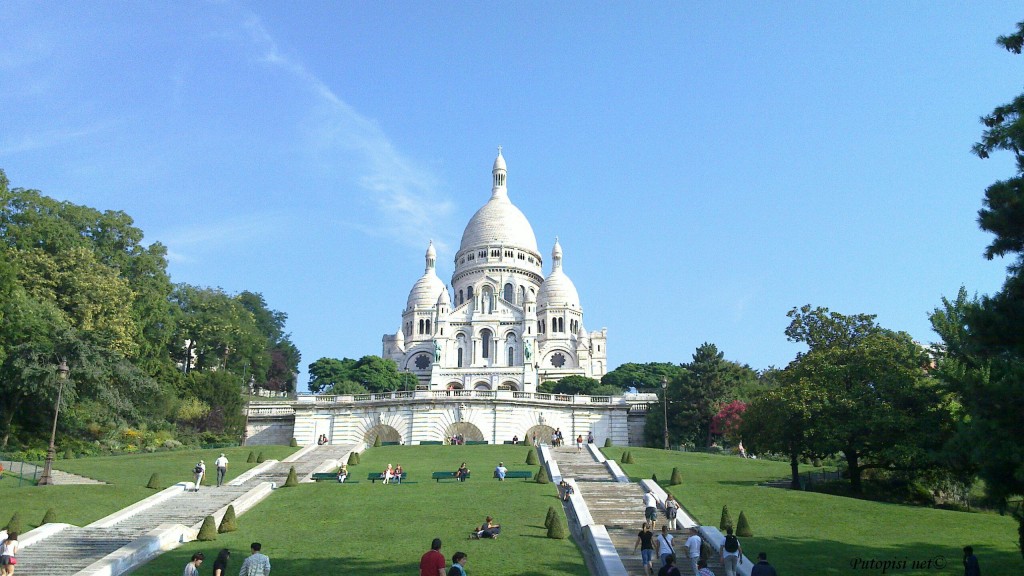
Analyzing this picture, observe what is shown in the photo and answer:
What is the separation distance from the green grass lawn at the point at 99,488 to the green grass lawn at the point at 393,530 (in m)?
4.41

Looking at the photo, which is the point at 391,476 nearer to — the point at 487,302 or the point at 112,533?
the point at 112,533

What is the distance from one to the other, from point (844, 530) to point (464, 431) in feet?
113

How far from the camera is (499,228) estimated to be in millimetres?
118375

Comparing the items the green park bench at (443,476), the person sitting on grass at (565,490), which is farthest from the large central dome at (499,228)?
the person sitting on grass at (565,490)

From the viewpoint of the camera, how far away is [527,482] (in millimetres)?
31188

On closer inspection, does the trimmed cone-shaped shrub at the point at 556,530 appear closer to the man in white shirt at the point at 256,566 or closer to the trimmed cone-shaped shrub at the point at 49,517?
the man in white shirt at the point at 256,566

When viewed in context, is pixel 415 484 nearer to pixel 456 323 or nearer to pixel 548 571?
pixel 548 571

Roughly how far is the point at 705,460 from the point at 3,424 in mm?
32141

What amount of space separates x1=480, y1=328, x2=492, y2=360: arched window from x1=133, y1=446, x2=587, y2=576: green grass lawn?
2872 inches

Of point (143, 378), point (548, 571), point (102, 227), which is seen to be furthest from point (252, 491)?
point (102, 227)

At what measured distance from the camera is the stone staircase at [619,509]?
64.6 ft

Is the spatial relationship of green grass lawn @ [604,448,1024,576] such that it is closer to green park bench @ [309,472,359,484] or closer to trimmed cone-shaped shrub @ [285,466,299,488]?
green park bench @ [309,472,359,484]

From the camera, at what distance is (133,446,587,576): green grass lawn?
Answer: 19.0 m

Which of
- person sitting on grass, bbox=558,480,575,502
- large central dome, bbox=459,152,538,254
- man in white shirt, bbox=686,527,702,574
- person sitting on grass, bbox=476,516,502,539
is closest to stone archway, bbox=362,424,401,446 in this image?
person sitting on grass, bbox=558,480,575,502
